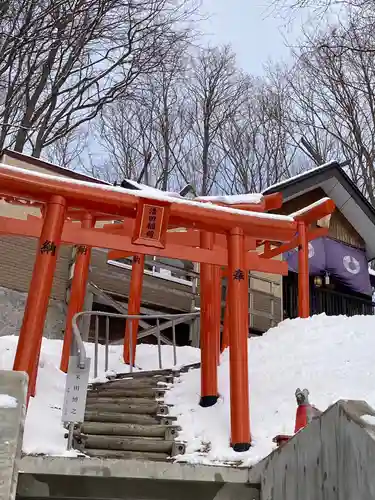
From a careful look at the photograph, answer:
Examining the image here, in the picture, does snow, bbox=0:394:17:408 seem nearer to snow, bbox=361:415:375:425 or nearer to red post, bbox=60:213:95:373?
snow, bbox=361:415:375:425

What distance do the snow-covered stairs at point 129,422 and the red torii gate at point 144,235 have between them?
84 cm

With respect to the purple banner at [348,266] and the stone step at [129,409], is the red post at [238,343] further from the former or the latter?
the purple banner at [348,266]

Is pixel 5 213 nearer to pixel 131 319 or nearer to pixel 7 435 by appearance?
pixel 131 319

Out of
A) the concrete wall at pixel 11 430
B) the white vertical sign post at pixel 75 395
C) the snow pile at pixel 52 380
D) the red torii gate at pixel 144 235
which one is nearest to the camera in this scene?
the concrete wall at pixel 11 430

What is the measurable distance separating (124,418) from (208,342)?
74.5 inches

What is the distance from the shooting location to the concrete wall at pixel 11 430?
137 inches

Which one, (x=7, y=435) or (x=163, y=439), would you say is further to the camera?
(x=163, y=439)

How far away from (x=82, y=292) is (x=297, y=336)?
160 inches

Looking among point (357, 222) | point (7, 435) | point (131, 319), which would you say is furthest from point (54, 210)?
point (357, 222)

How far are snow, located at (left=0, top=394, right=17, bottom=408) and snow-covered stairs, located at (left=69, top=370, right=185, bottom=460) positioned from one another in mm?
3142

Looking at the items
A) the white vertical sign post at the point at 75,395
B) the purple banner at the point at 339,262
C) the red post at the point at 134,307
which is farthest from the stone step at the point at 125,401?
the purple banner at the point at 339,262

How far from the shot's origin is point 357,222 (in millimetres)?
19922

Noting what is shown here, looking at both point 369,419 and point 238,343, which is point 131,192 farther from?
point 369,419

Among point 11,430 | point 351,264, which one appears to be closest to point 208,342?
point 11,430
